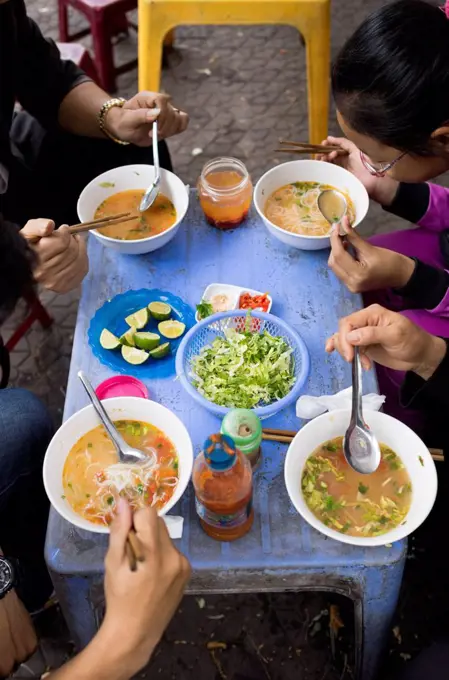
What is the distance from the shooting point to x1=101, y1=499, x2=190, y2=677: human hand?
A: 138 centimetres

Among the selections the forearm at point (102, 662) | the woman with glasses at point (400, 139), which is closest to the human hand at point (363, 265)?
the woman with glasses at point (400, 139)

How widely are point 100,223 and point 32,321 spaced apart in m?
1.24

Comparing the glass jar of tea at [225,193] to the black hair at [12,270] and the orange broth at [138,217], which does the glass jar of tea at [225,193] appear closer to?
the orange broth at [138,217]

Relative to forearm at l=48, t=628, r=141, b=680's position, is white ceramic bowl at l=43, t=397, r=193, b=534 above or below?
above

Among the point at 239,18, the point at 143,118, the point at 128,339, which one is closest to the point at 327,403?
the point at 128,339

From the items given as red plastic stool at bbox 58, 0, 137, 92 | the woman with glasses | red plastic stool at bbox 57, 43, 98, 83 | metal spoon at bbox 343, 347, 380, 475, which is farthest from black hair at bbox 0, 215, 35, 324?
red plastic stool at bbox 58, 0, 137, 92

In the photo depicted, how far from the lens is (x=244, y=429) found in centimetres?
161

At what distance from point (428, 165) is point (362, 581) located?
1.27 meters

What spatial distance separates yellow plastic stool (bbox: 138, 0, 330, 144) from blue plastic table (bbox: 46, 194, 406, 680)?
136 centimetres

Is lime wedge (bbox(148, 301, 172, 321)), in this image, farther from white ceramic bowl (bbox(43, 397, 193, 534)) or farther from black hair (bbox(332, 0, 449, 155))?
black hair (bbox(332, 0, 449, 155))

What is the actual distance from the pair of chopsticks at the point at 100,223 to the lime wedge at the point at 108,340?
35cm

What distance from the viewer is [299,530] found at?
5.27ft

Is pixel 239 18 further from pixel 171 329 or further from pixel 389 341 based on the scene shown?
pixel 389 341

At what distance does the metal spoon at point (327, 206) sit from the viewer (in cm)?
229
